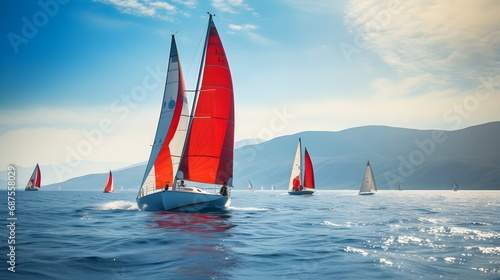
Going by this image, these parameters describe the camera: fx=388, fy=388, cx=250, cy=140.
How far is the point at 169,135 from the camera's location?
33.9 meters

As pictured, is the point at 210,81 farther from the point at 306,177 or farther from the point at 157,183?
the point at 306,177

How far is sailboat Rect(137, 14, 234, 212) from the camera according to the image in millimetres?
31875

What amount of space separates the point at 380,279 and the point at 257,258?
14.2 ft

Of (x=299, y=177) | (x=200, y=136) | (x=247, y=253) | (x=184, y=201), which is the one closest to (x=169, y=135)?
(x=200, y=136)

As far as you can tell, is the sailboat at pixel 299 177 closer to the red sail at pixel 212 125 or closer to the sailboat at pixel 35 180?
the red sail at pixel 212 125

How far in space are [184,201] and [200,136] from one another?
6.15 m

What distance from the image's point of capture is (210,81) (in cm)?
3312

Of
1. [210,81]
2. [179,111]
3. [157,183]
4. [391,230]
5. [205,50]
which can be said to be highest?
[205,50]

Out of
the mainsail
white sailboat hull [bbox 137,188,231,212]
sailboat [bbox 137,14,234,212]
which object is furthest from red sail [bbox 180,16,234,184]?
white sailboat hull [bbox 137,188,231,212]

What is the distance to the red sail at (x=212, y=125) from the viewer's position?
32.0 metres

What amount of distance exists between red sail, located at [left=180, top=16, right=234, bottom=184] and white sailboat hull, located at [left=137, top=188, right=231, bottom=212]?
2.83 meters

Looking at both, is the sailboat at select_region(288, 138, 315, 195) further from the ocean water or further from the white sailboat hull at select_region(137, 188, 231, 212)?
the ocean water

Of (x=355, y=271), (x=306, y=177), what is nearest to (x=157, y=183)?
(x=355, y=271)

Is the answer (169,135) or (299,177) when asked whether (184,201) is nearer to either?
(169,135)
